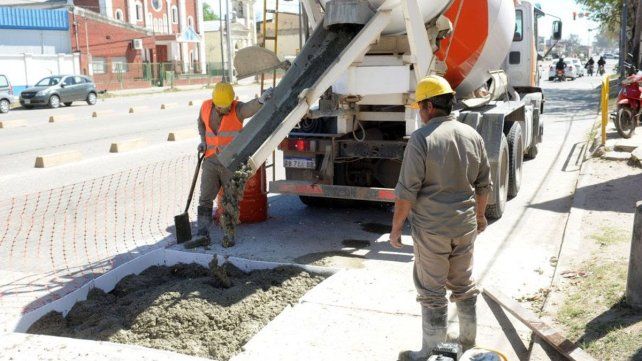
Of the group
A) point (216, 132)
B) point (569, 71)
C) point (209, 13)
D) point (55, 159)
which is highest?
point (209, 13)

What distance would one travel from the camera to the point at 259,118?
653 cm

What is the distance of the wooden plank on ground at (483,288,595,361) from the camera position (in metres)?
4.01

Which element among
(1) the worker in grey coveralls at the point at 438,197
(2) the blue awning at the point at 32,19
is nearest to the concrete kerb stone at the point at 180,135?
(1) the worker in grey coveralls at the point at 438,197

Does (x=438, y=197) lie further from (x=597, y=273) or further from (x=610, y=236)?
(x=610, y=236)

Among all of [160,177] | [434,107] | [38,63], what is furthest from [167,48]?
[434,107]

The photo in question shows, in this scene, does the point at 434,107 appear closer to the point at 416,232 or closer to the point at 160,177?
the point at 416,232

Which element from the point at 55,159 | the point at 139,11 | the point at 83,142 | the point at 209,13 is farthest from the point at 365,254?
the point at 209,13

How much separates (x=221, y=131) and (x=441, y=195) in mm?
3752

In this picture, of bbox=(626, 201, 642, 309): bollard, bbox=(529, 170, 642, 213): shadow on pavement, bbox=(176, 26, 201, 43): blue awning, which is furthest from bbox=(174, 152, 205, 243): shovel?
bbox=(176, 26, 201, 43): blue awning

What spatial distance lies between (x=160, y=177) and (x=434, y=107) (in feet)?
26.0

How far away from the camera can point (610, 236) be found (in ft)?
21.9

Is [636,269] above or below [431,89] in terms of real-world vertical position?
below

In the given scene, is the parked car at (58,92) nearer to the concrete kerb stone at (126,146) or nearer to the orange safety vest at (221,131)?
the concrete kerb stone at (126,146)

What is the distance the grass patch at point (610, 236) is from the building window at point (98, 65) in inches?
1578
